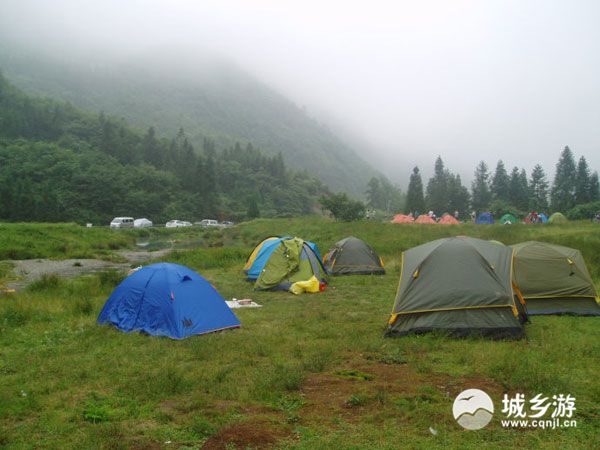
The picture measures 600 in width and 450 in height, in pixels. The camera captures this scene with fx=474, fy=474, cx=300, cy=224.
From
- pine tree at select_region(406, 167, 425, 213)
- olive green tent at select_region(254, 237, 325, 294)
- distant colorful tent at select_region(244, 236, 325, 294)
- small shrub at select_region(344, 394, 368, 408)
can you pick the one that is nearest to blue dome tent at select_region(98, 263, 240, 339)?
small shrub at select_region(344, 394, 368, 408)

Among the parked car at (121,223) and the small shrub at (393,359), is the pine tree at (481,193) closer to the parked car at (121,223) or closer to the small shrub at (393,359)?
the parked car at (121,223)

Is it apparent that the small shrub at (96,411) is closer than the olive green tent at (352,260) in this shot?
Yes

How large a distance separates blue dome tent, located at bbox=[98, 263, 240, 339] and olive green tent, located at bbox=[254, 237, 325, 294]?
5508 mm

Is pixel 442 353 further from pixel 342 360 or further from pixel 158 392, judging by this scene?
pixel 158 392

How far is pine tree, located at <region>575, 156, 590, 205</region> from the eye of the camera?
7988 cm

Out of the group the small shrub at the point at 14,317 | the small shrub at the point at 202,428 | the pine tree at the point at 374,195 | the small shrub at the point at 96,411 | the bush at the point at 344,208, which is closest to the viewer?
the small shrub at the point at 202,428

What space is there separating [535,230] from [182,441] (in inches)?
1270

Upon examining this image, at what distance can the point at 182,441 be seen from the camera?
508 cm

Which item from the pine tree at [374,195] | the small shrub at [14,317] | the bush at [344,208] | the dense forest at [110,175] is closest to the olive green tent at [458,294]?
the small shrub at [14,317]

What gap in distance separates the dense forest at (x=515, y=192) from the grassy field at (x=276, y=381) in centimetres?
7666

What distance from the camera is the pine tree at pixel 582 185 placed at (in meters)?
79.9

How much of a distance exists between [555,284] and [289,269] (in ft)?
26.2
